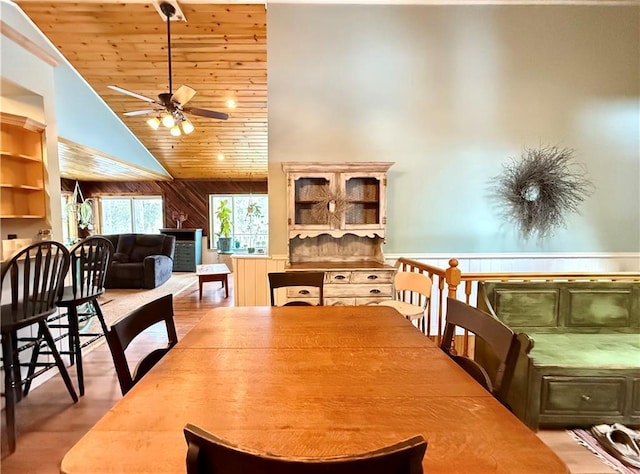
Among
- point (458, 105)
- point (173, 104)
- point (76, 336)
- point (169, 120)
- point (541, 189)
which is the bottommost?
point (76, 336)

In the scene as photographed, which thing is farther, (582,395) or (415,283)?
(415,283)

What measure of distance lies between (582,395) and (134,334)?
2.56m

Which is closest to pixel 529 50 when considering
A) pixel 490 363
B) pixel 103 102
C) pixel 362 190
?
pixel 362 190

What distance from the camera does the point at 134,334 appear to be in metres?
1.21

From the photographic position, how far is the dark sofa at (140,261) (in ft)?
19.2

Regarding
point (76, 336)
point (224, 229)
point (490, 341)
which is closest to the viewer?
point (490, 341)

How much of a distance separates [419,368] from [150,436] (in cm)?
81

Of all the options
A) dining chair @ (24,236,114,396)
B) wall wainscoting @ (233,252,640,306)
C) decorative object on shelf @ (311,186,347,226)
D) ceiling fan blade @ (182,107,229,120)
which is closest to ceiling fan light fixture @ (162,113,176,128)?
ceiling fan blade @ (182,107,229,120)

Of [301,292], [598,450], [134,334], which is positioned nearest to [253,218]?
[301,292]

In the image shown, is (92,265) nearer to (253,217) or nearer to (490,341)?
(490,341)

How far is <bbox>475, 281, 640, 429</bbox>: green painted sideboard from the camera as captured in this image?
203 cm

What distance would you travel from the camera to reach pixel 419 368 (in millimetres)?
1095

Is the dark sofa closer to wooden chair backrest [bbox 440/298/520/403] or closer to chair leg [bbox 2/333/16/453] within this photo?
chair leg [bbox 2/333/16/453]

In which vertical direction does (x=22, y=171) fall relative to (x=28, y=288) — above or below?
above
